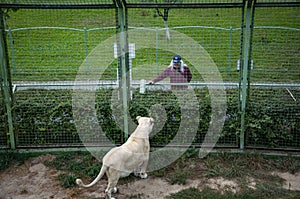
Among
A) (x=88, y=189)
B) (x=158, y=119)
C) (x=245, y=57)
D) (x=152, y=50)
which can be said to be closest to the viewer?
(x=88, y=189)

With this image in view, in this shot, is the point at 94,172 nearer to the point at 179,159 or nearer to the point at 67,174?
the point at 67,174

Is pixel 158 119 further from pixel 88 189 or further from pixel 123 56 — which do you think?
pixel 88 189

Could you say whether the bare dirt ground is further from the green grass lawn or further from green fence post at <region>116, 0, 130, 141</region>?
the green grass lawn

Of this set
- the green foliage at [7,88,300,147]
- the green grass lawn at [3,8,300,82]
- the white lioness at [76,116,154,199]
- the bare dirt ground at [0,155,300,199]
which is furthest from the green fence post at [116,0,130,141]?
the green grass lawn at [3,8,300,82]

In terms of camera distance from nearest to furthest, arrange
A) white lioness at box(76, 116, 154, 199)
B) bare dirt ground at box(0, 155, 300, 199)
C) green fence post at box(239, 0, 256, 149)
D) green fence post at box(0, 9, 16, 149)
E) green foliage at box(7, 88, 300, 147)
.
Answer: white lioness at box(76, 116, 154, 199)
bare dirt ground at box(0, 155, 300, 199)
green fence post at box(239, 0, 256, 149)
green fence post at box(0, 9, 16, 149)
green foliage at box(7, 88, 300, 147)

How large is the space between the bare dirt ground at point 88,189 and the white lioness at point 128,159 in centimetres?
25

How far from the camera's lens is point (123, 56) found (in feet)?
20.7

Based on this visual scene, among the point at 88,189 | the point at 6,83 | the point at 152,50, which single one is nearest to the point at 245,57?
the point at 88,189

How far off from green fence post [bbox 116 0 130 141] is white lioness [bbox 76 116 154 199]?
0.76 metres

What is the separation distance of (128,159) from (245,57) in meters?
2.87

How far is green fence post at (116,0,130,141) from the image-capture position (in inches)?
243

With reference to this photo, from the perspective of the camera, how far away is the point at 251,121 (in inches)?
252

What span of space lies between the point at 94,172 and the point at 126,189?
747mm

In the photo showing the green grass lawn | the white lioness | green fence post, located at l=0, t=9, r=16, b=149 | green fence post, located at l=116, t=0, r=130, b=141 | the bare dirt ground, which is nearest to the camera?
the white lioness
